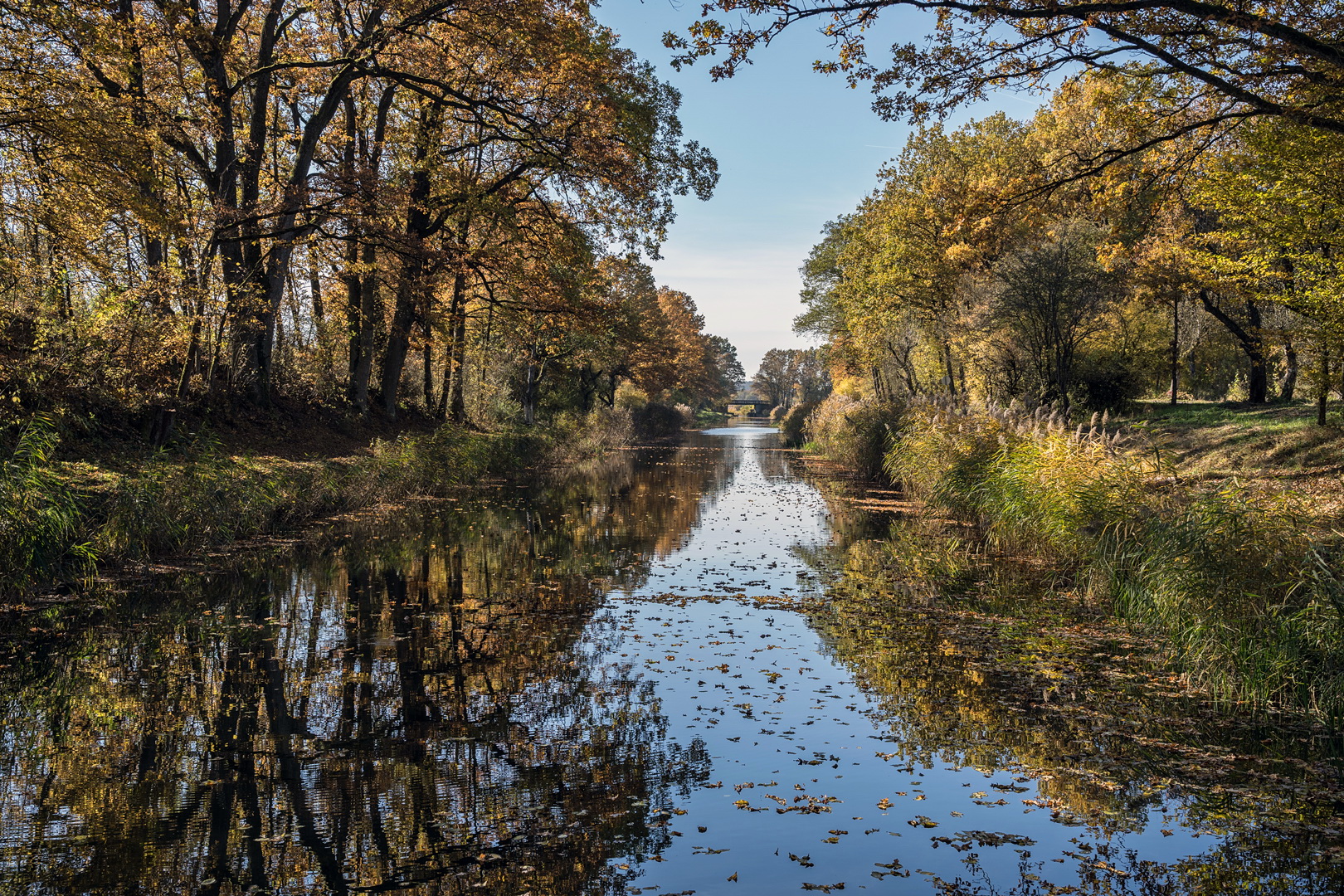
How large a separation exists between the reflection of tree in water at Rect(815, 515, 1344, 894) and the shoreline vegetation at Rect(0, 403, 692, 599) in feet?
27.1

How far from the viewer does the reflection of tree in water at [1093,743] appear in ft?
14.0

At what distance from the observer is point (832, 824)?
4758mm

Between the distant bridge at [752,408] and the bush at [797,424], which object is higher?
the distant bridge at [752,408]

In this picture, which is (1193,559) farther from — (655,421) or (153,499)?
(655,421)

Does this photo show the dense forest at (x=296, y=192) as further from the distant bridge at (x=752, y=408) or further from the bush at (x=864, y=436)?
the distant bridge at (x=752, y=408)

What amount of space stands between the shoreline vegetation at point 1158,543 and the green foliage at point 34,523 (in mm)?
10104

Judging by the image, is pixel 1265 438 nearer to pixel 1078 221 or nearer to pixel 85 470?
pixel 1078 221

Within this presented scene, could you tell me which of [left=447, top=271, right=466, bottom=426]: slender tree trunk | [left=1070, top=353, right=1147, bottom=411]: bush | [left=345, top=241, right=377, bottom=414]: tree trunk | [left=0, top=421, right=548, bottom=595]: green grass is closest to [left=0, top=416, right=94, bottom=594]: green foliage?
[left=0, top=421, right=548, bottom=595]: green grass

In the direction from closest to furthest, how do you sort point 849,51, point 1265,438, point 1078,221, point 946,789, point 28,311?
1. point 946,789
2. point 849,51
3. point 28,311
4. point 1265,438
5. point 1078,221

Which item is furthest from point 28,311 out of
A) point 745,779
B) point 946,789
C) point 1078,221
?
point 1078,221

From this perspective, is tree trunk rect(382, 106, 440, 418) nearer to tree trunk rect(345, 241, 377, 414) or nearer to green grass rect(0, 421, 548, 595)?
tree trunk rect(345, 241, 377, 414)

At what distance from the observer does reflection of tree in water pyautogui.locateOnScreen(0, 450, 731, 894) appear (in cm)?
412

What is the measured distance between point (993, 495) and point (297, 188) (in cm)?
1361

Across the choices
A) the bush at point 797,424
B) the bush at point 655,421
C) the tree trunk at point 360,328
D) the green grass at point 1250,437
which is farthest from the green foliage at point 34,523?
the bush at point 655,421
